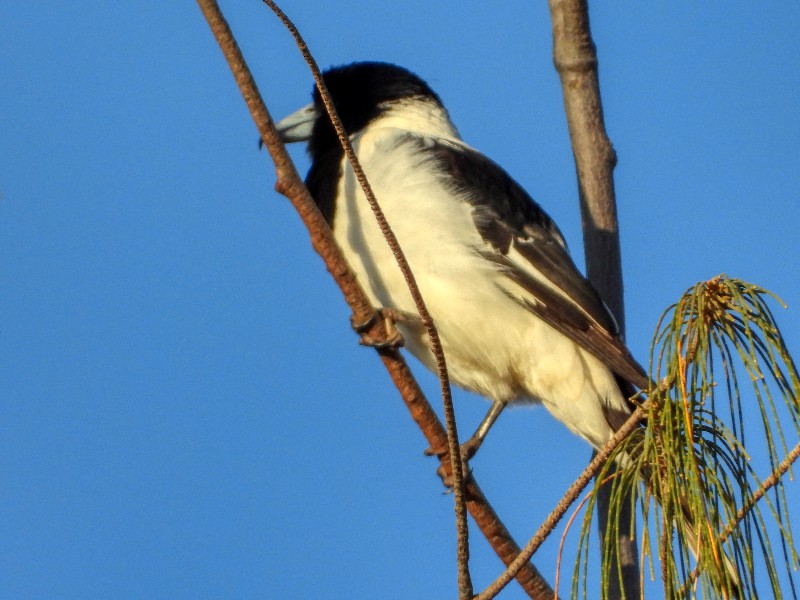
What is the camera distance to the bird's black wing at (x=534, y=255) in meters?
3.66

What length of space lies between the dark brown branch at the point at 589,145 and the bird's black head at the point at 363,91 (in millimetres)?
943

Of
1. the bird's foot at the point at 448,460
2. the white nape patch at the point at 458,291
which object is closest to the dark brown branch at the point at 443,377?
the bird's foot at the point at 448,460

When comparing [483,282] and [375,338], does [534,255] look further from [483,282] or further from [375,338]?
[375,338]

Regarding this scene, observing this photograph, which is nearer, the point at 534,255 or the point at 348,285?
the point at 348,285

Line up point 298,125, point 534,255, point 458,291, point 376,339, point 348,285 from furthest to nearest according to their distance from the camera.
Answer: point 298,125, point 534,255, point 458,291, point 376,339, point 348,285

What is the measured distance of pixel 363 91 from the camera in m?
4.84

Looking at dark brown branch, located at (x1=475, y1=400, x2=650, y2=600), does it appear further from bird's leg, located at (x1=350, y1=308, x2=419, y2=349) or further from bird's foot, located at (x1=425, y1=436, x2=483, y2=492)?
bird's leg, located at (x1=350, y1=308, x2=419, y2=349)

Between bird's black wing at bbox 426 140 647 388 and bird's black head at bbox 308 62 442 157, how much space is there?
63cm

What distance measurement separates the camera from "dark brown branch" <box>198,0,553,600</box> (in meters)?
2.83

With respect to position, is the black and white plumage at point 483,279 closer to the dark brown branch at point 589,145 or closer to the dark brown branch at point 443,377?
the dark brown branch at point 589,145

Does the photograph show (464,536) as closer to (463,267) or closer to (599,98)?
(463,267)

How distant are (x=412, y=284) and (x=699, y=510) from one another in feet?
2.55

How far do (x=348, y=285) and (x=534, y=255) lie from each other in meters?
0.96

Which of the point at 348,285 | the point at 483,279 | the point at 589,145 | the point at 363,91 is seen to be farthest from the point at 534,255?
the point at 363,91
